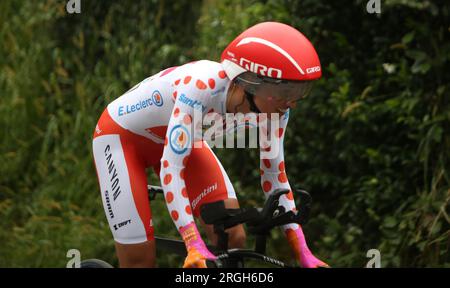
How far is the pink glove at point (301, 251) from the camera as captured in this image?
16.0 feet

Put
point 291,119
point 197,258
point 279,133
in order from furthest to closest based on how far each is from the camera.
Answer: point 291,119 < point 279,133 < point 197,258

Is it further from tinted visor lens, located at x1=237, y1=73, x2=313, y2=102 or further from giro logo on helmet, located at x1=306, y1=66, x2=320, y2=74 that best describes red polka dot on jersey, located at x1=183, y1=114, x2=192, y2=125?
giro logo on helmet, located at x1=306, y1=66, x2=320, y2=74

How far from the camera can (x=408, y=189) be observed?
285 inches

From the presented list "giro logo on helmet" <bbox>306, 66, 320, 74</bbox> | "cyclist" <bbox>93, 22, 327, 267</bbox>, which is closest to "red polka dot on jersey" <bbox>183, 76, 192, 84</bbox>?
"cyclist" <bbox>93, 22, 327, 267</bbox>

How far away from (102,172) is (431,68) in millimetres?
3037

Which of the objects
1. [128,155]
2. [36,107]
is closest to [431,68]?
[128,155]

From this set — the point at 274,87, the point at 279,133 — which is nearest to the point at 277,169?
the point at 279,133

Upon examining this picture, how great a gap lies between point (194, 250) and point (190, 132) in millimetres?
611

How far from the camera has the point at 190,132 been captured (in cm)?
462

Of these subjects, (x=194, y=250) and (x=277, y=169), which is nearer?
(x=194, y=250)

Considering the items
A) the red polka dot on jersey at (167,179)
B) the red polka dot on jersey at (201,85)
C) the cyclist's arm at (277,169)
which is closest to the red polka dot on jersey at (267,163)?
the cyclist's arm at (277,169)

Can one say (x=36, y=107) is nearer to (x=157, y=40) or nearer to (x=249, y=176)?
(x=157, y=40)

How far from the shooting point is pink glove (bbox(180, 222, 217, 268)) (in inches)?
172

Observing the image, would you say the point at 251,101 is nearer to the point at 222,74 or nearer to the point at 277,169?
the point at 222,74
